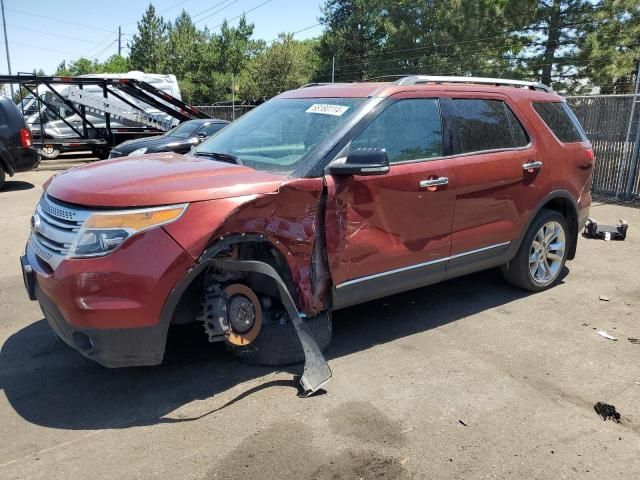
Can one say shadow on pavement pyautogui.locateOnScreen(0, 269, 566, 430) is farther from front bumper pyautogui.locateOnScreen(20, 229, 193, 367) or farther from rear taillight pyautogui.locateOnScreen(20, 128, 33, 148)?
rear taillight pyautogui.locateOnScreen(20, 128, 33, 148)

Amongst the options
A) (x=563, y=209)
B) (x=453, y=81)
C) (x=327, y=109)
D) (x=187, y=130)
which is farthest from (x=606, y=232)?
(x=187, y=130)

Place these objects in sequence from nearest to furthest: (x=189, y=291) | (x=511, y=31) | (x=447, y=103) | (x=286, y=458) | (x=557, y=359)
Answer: (x=286, y=458) < (x=189, y=291) < (x=557, y=359) < (x=447, y=103) < (x=511, y=31)

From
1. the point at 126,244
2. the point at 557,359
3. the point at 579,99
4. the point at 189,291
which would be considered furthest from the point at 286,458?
the point at 579,99

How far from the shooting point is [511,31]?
26656 millimetres

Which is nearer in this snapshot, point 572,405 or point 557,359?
point 572,405

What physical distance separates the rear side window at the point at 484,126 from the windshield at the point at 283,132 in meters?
0.96

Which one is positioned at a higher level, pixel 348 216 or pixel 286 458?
pixel 348 216

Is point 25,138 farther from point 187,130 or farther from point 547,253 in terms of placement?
point 547,253

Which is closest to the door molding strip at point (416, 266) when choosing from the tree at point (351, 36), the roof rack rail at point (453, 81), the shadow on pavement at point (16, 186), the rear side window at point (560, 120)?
the rear side window at point (560, 120)

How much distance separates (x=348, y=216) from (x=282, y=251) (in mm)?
533

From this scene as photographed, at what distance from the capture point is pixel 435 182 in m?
4.10

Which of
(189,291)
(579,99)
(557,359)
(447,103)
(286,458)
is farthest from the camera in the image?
(579,99)

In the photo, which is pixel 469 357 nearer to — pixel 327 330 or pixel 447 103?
pixel 327 330

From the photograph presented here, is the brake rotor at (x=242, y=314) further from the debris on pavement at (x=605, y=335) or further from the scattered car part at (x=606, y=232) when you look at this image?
the scattered car part at (x=606, y=232)
